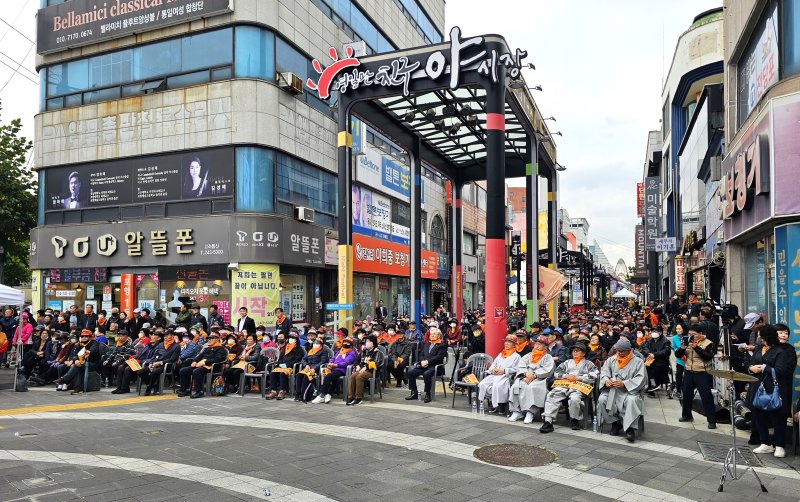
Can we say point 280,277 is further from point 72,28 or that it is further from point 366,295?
point 72,28

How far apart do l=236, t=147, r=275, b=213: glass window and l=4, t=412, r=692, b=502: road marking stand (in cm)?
1094

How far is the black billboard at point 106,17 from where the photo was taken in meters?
21.2

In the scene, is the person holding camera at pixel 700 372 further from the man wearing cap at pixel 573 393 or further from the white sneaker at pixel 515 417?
the white sneaker at pixel 515 417

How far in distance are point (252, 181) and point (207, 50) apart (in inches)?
206

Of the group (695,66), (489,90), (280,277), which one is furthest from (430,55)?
(695,66)

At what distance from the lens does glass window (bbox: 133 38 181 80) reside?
2178cm

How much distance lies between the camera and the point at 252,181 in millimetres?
20547

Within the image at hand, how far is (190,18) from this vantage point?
2119 cm

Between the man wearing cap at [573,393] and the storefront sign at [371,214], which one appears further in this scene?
the storefront sign at [371,214]

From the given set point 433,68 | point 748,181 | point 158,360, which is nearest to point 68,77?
point 158,360

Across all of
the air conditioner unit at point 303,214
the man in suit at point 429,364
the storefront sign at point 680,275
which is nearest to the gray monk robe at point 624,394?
the man in suit at point 429,364

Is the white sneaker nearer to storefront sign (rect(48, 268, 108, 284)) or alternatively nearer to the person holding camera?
the person holding camera

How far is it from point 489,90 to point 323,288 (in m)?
12.3

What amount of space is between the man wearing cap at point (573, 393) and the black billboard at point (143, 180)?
1451 centimetres
